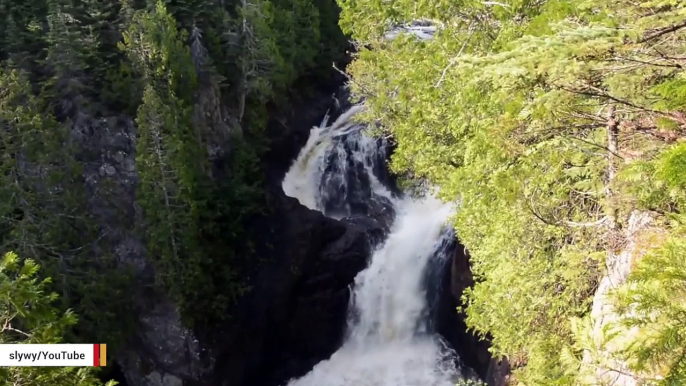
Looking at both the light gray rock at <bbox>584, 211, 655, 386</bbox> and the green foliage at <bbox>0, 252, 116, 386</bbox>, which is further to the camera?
the green foliage at <bbox>0, 252, 116, 386</bbox>

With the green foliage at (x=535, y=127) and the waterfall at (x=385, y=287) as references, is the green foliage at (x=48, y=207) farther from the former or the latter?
the green foliage at (x=535, y=127)

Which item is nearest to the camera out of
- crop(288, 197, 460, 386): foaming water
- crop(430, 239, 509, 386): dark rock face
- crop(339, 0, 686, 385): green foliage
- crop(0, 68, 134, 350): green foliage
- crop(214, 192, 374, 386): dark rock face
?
crop(339, 0, 686, 385): green foliage

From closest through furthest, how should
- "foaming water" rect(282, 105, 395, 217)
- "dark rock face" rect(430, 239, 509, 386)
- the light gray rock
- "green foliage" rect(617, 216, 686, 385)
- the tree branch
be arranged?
"green foliage" rect(617, 216, 686, 385) → the tree branch → the light gray rock → "dark rock face" rect(430, 239, 509, 386) → "foaming water" rect(282, 105, 395, 217)

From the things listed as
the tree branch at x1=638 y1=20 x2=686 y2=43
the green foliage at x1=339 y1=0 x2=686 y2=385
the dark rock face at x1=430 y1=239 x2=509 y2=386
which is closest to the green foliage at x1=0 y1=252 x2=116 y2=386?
the green foliage at x1=339 y1=0 x2=686 y2=385

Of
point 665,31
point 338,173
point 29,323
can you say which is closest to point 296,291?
point 338,173

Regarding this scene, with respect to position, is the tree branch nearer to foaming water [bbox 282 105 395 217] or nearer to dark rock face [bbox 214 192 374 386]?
dark rock face [bbox 214 192 374 386]

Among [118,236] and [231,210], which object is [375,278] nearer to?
[231,210]
